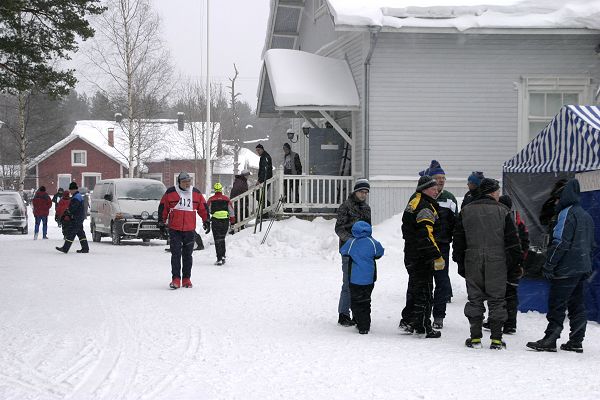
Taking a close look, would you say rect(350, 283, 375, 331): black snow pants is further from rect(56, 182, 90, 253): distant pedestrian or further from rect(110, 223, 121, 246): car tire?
rect(110, 223, 121, 246): car tire

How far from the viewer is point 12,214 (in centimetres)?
2788

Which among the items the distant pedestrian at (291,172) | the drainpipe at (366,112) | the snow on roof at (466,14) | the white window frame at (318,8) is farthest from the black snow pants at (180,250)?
the white window frame at (318,8)

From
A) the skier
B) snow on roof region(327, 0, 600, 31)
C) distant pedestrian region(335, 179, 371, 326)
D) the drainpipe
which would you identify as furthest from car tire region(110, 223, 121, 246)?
distant pedestrian region(335, 179, 371, 326)

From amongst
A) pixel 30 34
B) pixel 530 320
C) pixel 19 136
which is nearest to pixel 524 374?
pixel 530 320

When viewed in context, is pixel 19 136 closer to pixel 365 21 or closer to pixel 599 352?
pixel 365 21

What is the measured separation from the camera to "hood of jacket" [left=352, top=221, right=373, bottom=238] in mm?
8367

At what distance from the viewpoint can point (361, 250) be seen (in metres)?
8.35

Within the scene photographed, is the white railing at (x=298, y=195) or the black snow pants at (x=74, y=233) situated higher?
the white railing at (x=298, y=195)

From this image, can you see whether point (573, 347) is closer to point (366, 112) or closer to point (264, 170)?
point (366, 112)

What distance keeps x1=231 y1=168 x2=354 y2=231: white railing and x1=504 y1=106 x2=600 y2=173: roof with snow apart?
8.94 meters

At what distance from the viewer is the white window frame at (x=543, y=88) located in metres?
18.6

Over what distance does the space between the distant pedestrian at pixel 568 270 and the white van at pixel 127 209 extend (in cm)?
1453

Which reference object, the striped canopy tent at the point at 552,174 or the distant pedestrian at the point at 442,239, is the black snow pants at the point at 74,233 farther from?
the distant pedestrian at the point at 442,239

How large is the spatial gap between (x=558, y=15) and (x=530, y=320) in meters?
10.8
